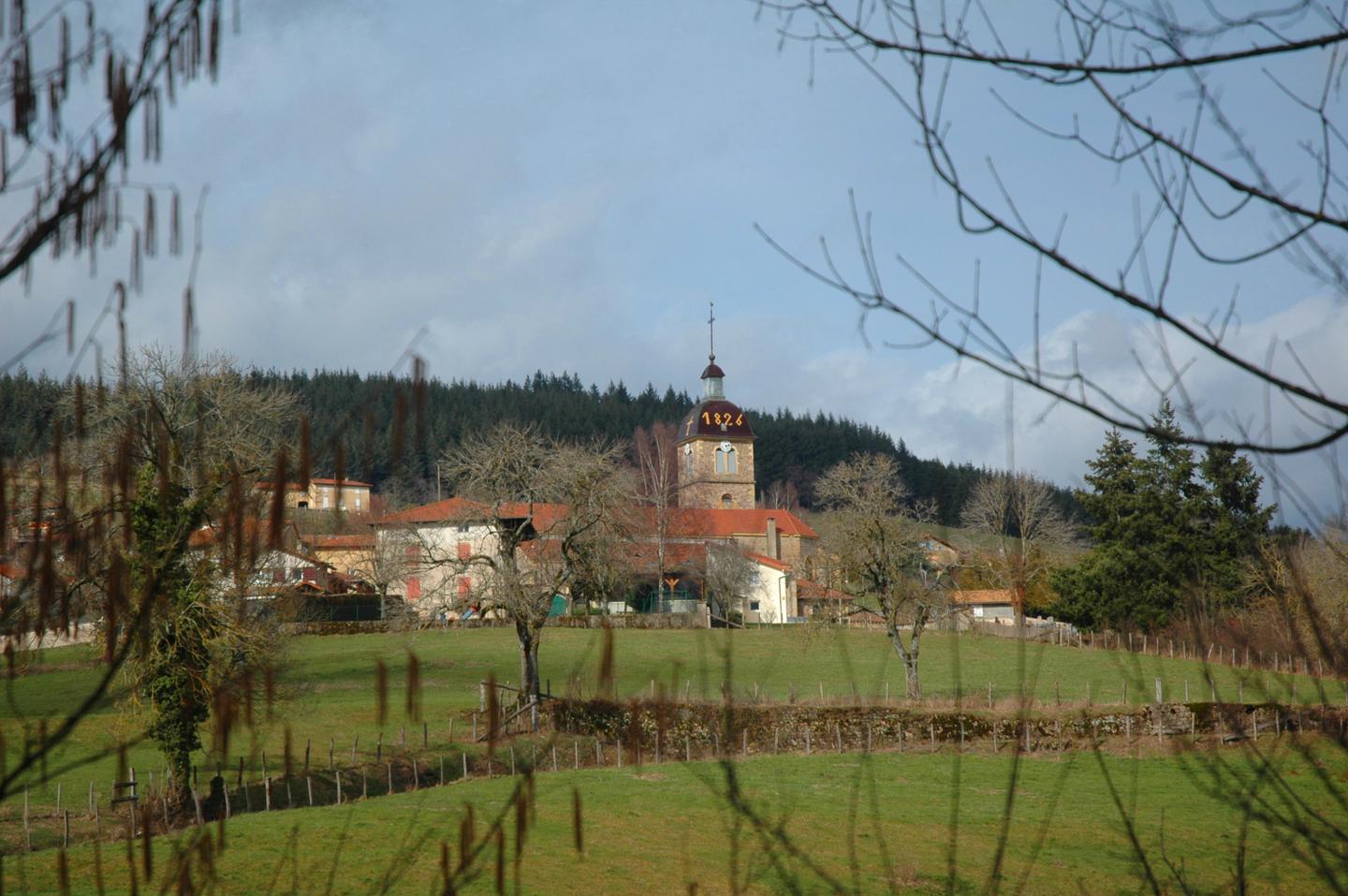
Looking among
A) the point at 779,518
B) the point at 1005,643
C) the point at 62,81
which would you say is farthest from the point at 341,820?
the point at 779,518

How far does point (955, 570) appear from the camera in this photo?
1372 inches

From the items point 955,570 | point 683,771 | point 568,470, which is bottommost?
point 683,771

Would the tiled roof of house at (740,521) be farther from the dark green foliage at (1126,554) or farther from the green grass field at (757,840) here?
the green grass field at (757,840)

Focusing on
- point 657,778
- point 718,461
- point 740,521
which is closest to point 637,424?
point 718,461

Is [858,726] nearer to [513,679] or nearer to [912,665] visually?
[912,665]

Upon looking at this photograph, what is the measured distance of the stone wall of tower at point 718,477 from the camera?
315 ft

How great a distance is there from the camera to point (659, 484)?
76062 millimetres

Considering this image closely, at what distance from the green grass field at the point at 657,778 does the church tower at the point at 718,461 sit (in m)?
52.2

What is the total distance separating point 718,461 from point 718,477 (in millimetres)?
1473

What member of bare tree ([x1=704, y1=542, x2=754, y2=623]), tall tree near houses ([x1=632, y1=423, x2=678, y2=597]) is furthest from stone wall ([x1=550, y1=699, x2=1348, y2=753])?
bare tree ([x1=704, y1=542, x2=754, y2=623])

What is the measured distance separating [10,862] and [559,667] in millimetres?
23748

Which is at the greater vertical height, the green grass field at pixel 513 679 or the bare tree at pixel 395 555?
the bare tree at pixel 395 555

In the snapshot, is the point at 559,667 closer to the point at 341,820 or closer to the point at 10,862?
the point at 341,820

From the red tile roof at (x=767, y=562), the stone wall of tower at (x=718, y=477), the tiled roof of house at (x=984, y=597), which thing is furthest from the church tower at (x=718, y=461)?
the tiled roof of house at (x=984, y=597)
